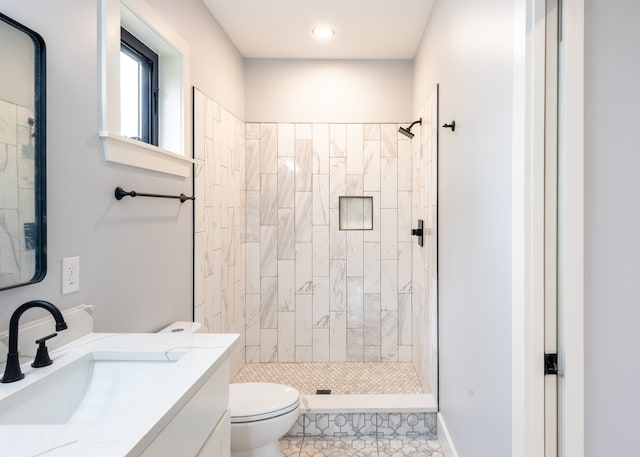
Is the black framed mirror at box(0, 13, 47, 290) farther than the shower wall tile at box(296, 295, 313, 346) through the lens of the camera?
No

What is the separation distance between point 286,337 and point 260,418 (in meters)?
1.49

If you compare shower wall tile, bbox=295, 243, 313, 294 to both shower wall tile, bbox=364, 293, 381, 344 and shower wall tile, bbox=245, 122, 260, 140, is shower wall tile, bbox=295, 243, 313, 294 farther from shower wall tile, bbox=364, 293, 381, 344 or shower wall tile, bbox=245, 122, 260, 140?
shower wall tile, bbox=245, 122, 260, 140

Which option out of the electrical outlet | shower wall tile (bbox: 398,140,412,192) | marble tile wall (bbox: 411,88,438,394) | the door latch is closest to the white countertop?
the electrical outlet

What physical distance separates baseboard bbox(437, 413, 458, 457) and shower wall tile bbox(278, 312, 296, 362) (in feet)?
4.42

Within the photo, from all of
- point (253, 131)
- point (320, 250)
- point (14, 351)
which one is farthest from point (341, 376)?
point (14, 351)

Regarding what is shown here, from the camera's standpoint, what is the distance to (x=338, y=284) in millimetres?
3273

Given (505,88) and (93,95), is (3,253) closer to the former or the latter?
(93,95)

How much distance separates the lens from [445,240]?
2.13 meters

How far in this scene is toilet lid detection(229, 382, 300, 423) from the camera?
179 cm

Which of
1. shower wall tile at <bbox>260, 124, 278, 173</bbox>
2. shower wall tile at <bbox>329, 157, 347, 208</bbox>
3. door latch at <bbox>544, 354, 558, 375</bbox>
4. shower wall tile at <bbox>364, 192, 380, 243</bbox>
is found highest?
shower wall tile at <bbox>260, 124, 278, 173</bbox>

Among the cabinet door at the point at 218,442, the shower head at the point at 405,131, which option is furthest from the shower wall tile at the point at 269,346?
the cabinet door at the point at 218,442

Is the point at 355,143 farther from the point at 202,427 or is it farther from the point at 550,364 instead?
the point at 202,427
